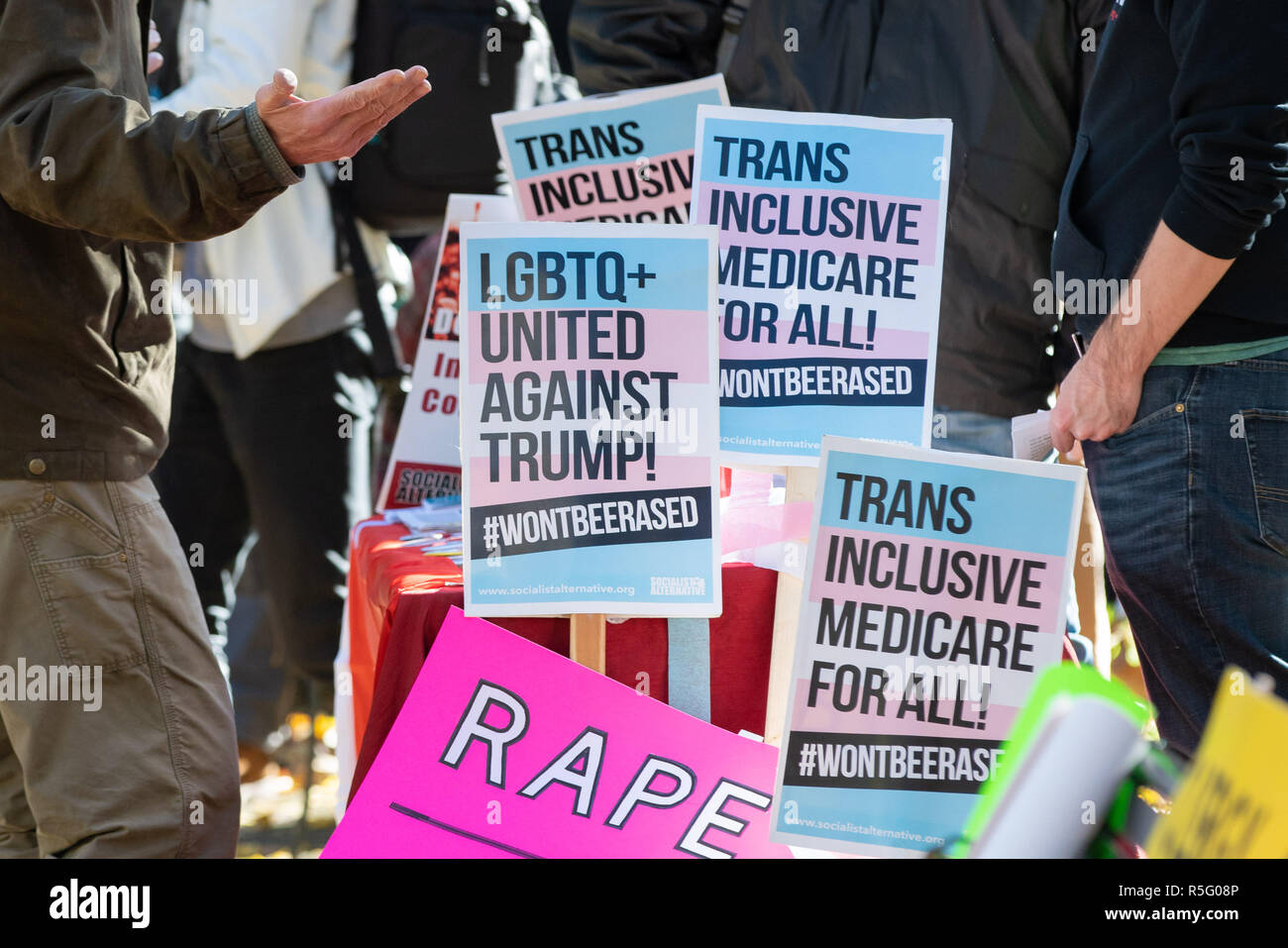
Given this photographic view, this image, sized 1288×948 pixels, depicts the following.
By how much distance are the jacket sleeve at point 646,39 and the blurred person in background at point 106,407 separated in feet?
3.65

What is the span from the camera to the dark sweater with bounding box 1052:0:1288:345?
5.23ft

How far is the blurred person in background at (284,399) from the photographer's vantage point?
281cm

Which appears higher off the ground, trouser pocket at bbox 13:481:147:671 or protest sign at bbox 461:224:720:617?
protest sign at bbox 461:224:720:617

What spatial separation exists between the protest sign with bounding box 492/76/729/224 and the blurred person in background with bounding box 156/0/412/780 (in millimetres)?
766

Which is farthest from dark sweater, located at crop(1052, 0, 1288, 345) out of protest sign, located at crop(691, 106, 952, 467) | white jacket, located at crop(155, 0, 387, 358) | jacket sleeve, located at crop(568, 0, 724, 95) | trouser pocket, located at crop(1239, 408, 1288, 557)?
white jacket, located at crop(155, 0, 387, 358)

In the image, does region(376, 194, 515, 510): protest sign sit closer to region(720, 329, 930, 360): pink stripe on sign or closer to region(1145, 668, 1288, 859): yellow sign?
region(720, 329, 930, 360): pink stripe on sign

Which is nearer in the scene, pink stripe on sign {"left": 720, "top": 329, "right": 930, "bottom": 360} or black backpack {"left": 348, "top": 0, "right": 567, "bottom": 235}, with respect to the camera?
pink stripe on sign {"left": 720, "top": 329, "right": 930, "bottom": 360}

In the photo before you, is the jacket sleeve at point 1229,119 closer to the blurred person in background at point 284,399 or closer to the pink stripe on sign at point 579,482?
the pink stripe on sign at point 579,482

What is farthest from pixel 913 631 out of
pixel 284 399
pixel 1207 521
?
pixel 284 399

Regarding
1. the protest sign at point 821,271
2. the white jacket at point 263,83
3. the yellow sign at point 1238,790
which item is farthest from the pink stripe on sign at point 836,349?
the white jacket at point 263,83

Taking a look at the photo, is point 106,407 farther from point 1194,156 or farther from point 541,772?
point 1194,156

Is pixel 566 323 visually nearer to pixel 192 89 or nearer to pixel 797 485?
pixel 797 485

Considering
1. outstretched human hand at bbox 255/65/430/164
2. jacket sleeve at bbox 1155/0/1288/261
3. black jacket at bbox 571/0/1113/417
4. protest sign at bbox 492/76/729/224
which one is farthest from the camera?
black jacket at bbox 571/0/1113/417

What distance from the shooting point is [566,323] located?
1.65 m
